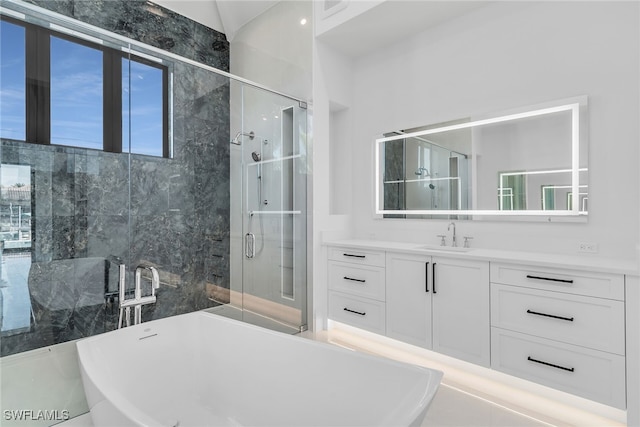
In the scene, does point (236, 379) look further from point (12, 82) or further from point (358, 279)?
point (12, 82)

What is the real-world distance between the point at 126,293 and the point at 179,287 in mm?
530

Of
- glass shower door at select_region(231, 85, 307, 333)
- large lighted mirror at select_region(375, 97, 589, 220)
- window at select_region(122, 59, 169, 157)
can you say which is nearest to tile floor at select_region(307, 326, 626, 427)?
large lighted mirror at select_region(375, 97, 589, 220)

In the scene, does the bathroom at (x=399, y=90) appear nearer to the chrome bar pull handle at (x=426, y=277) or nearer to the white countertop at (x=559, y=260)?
the white countertop at (x=559, y=260)

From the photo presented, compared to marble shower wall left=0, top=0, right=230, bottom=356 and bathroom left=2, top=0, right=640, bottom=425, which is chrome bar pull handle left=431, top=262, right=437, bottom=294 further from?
marble shower wall left=0, top=0, right=230, bottom=356

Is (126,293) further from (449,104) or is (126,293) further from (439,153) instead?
(449,104)

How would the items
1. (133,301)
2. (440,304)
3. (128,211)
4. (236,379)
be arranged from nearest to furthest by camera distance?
(236,379) → (133,301) → (128,211) → (440,304)

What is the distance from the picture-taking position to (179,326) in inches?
79.9

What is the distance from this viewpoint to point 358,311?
115 inches

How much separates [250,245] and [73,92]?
1656mm

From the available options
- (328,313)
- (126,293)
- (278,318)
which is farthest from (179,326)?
(328,313)

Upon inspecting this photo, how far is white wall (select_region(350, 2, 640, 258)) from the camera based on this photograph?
82.9 inches

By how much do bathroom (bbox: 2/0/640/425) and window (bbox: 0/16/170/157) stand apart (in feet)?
0.76

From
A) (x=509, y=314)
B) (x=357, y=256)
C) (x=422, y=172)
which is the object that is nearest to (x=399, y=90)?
(x=422, y=172)

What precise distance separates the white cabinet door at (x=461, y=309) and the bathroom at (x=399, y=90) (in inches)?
20.4
